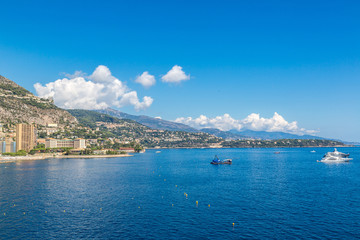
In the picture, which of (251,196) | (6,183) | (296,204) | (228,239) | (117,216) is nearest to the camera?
(228,239)

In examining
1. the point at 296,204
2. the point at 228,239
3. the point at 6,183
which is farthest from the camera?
the point at 6,183

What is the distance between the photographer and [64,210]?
69.4m

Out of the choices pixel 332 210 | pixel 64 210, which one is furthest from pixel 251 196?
pixel 64 210

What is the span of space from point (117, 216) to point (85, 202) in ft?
59.5

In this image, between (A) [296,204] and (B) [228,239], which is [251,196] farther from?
(B) [228,239]

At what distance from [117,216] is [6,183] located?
66456mm

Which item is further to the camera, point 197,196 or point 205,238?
point 197,196

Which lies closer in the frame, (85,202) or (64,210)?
(64,210)

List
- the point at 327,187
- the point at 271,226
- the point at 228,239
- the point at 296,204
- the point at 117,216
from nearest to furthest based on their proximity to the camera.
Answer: the point at 228,239 → the point at 271,226 → the point at 117,216 → the point at 296,204 → the point at 327,187

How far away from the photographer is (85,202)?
77.8 metres

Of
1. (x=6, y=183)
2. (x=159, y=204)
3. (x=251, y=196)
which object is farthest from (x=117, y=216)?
(x=6, y=183)

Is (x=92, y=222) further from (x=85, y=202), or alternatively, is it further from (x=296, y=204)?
(x=296, y=204)

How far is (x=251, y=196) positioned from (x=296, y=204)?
46.6 feet

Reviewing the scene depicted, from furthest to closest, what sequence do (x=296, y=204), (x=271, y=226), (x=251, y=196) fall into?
(x=251, y=196) → (x=296, y=204) → (x=271, y=226)
